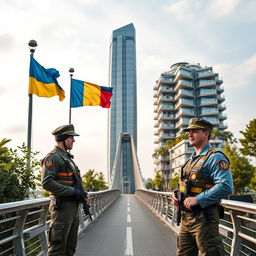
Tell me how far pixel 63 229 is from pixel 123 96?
12711cm

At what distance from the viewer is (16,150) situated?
855 centimetres

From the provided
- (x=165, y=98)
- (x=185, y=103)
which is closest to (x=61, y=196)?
(x=185, y=103)

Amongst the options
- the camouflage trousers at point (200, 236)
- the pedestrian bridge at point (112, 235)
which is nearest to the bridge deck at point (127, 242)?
the pedestrian bridge at point (112, 235)

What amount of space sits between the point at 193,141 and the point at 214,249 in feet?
3.82

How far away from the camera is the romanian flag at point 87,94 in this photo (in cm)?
1323

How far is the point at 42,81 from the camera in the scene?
10.6m

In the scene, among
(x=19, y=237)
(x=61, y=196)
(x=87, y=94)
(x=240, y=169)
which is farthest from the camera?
(x=240, y=169)

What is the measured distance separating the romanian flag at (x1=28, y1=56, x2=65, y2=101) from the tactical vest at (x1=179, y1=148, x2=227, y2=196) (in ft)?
27.2

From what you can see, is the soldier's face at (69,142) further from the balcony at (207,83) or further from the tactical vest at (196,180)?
the balcony at (207,83)

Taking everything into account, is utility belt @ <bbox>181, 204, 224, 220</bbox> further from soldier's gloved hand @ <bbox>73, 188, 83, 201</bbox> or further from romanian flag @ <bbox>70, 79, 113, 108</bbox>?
romanian flag @ <bbox>70, 79, 113, 108</bbox>

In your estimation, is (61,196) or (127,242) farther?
(127,242)

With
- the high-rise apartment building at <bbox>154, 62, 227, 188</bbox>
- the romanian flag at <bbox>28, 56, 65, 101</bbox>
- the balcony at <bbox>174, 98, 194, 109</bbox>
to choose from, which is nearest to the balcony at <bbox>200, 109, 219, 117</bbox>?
the high-rise apartment building at <bbox>154, 62, 227, 188</bbox>

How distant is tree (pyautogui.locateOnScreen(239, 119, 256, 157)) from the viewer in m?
34.2

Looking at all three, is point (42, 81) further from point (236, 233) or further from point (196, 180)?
point (196, 180)
